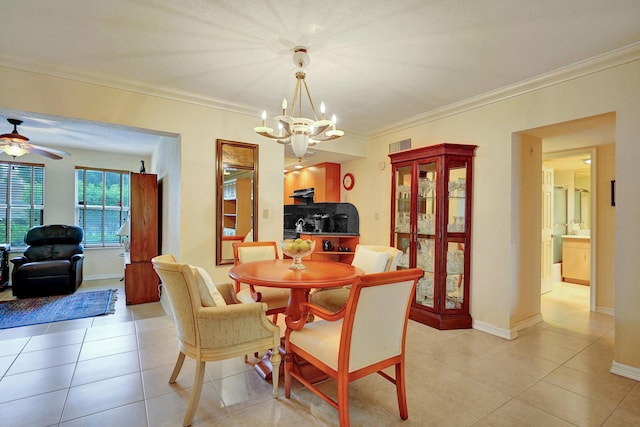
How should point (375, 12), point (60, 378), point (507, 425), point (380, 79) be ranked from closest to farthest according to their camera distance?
1. point (507, 425)
2. point (375, 12)
3. point (60, 378)
4. point (380, 79)

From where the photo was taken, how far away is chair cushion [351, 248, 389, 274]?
2.65 meters

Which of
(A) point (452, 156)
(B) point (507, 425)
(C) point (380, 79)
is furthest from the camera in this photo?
(A) point (452, 156)

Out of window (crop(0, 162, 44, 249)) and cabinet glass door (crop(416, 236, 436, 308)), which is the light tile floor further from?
window (crop(0, 162, 44, 249))

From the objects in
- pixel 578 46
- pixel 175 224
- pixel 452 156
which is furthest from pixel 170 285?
pixel 578 46

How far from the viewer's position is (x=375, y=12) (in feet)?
6.23

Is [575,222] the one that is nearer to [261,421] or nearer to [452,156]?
Result: [452,156]

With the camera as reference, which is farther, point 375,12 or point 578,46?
point 578,46

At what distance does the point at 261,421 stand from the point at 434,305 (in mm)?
2335

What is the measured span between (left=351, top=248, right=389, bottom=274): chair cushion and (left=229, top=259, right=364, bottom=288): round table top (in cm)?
30

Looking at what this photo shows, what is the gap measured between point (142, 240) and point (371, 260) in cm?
331

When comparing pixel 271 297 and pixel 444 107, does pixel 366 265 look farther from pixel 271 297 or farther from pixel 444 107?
pixel 444 107

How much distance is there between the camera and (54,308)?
3811 mm

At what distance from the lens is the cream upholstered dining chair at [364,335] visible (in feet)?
5.03

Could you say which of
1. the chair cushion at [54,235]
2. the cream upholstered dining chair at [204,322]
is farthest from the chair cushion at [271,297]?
the chair cushion at [54,235]
